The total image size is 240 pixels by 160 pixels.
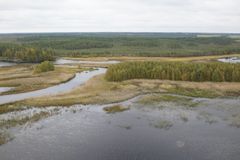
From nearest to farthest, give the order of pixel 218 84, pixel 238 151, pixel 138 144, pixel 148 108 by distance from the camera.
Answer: pixel 238 151 → pixel 138 144 → pixel 148 108 → pixel 218 84

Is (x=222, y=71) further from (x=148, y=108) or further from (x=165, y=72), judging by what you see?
(x=148, y=108)

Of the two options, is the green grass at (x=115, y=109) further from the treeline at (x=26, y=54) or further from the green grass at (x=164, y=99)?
the treeline at (x=26, y=54)

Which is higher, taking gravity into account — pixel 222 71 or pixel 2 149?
pixel 222 71

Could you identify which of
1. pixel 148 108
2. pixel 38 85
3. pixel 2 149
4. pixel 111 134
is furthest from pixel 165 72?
pixel 2 149

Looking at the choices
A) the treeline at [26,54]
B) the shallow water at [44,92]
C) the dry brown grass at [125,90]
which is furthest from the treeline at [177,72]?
the treeline at [26,54]

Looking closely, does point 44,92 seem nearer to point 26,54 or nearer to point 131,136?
point 131,136

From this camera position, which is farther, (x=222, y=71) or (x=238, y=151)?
(x=222, y=71)

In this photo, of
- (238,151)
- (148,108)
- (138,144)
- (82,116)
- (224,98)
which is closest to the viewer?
(238,151)

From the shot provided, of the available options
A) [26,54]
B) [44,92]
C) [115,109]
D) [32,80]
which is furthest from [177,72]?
Result: [26,54]
